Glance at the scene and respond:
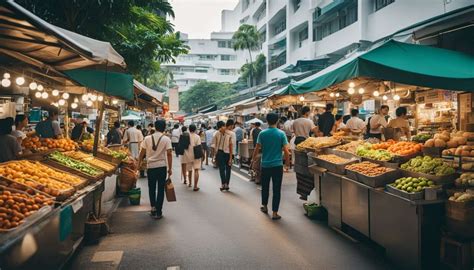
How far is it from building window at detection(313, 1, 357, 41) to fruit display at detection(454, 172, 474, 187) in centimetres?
2467

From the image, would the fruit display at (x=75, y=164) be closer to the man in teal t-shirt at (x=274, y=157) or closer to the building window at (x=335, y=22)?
the man in teal t-shirt at (x=274, y=157)

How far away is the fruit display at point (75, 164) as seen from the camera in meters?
7.14

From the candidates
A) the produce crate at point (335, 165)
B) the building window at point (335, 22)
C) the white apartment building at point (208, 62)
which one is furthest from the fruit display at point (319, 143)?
the white apartment building at point (208, 62)

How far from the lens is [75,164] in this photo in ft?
24.4

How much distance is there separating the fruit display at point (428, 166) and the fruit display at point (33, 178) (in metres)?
5.03

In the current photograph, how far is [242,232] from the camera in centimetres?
725

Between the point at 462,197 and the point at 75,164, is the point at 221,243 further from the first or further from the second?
the point at 462,197

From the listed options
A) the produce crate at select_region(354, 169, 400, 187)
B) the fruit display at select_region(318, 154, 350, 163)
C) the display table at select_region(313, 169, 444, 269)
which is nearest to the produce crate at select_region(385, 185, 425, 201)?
the display table at select_region(313, 169, 444, 269)

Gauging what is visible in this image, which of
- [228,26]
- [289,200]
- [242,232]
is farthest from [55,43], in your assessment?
[228,26]

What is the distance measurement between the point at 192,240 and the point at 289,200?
13.7 ft

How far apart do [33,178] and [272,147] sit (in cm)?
462

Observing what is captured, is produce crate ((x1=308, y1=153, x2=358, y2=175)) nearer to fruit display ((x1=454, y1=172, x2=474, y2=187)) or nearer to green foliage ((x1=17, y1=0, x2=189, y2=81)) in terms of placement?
fruit display ((x1=454, y1=172, x2=474, y2=187))

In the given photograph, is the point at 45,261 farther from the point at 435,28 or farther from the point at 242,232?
the point at 435,28

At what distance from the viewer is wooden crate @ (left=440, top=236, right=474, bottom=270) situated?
486 cm
